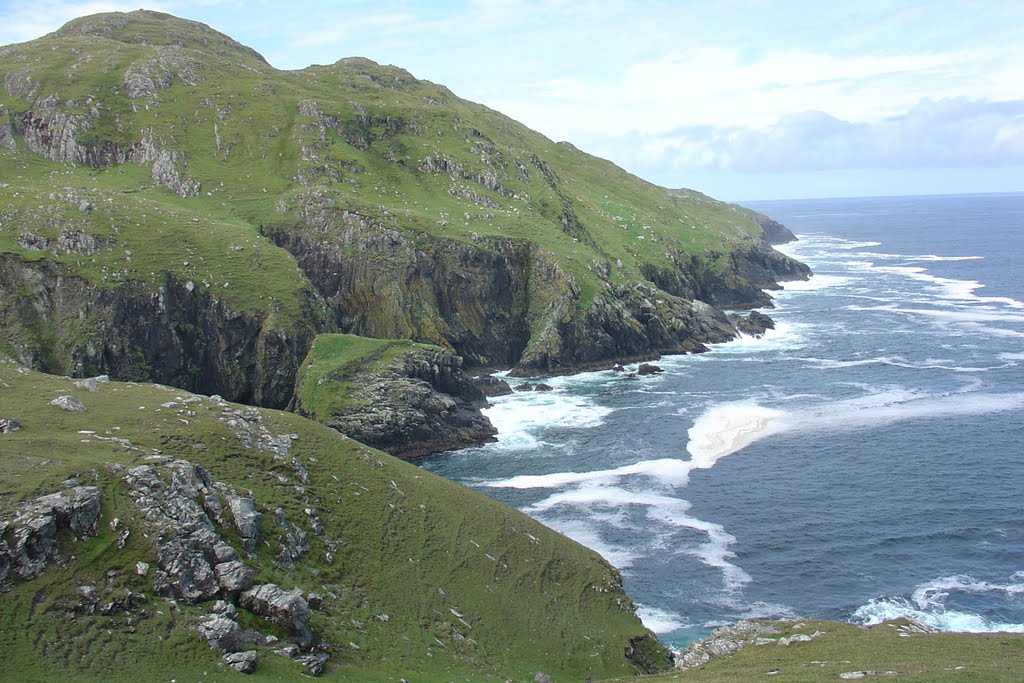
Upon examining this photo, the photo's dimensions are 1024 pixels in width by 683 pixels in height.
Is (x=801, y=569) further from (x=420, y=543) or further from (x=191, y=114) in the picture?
(x=191, y=114)

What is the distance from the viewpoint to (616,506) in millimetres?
64688

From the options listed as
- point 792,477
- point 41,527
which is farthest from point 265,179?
point 41,527

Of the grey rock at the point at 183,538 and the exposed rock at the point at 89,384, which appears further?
the exposed rock at the point at 89,384

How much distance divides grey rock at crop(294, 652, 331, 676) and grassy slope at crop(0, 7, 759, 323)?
7095cm

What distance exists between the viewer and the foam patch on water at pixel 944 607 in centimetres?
4619

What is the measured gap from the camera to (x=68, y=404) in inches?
1845

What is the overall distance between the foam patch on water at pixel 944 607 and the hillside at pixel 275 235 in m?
64.1

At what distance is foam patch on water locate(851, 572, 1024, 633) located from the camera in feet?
152

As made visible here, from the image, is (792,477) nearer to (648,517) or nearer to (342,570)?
(648,517)

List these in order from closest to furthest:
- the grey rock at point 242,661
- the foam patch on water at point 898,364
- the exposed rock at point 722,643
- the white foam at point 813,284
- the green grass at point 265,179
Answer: the grey rock at point 242,661 < the exposed rock at point 722,643 < the green grass at point 265,179 < the foam patch on water at point 898,364 < the white foam at point 813,284

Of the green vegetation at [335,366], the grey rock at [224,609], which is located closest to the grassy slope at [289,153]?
the green vegetation at [335,366]

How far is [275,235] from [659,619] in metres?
84.8

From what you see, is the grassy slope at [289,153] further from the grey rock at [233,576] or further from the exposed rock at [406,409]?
the grey rock at [233,576]

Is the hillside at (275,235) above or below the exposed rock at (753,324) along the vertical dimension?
above
